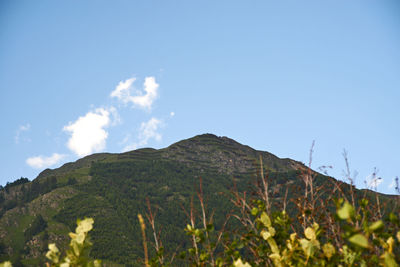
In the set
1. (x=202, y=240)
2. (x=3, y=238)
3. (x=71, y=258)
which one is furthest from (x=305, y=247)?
(x=3, y=238)

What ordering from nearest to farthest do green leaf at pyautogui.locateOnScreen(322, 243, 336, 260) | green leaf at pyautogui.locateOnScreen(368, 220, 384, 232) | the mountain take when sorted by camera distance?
1. green leaf at pyautogui.locateOnScreen(368, 220, 384, 232)
2. green leaf at pyautogui.locateOnScreen(322, 243, 336, 260)
3. the mountain

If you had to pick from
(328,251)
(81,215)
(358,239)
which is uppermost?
(81,215)

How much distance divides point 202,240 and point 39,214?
538ft

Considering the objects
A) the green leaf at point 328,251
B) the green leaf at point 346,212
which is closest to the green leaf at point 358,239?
the green leaf at point 346,212

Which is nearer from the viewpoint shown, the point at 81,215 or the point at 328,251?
the point at 328,251

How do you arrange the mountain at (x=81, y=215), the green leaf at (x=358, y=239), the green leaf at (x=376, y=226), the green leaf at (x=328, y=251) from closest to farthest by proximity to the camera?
the green leaf at (x=358, y=239) → the green leaf at (x=376, y=226) → the green leaf at (x=328, y=251) → the mountain at (x=81, y=215)

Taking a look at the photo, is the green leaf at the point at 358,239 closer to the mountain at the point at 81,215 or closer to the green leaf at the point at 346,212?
the green leaf at the point at 346,212

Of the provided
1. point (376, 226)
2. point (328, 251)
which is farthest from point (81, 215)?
point (376, 226)

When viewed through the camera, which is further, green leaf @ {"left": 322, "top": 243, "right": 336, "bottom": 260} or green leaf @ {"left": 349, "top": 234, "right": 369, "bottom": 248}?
green leaf @ {"left": 322, "top": 243, "right": 336, "bottom": 260}

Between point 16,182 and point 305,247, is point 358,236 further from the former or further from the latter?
point 16,182

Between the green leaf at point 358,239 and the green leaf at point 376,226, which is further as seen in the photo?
the green leaf at point 376,226

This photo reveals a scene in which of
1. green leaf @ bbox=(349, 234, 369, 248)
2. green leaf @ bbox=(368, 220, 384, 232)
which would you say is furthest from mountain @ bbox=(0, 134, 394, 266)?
green leaf @ bbox=(349, 234, 369, 248)

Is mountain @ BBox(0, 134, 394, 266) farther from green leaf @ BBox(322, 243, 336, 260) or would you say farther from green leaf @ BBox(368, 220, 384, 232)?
green leaf @ BBox(368, 220, 384, 232)

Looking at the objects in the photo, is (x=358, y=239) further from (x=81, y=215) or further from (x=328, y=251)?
(x=81, y=215)
